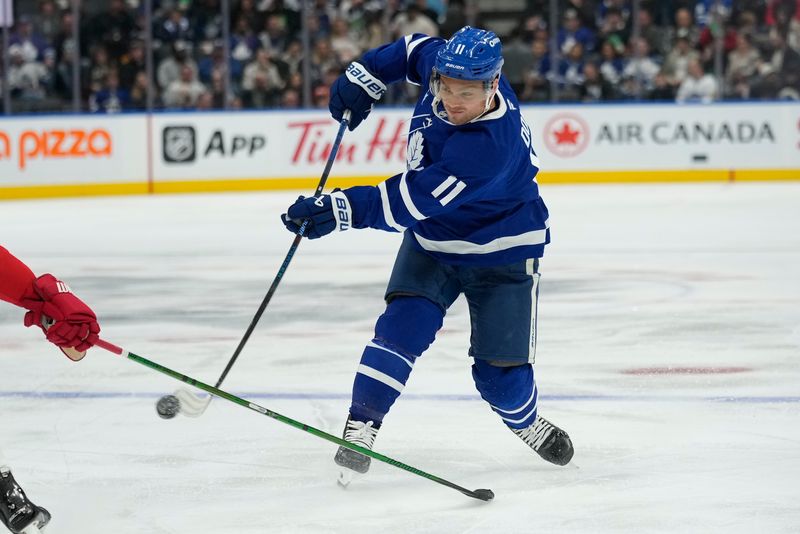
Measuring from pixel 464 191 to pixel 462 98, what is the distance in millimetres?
209

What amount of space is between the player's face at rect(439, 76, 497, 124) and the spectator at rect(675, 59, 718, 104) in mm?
9650

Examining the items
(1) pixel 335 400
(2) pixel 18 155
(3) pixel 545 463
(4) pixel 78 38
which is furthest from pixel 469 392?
(4) pixel 78 38

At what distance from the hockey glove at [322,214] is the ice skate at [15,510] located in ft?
2.57

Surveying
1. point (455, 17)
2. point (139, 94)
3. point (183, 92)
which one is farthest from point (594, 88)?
point (139, 94)

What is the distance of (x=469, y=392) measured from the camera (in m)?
4.14

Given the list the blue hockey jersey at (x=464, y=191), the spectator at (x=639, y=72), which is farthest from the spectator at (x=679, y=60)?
the blue hockey jersey at (x=464, y=191)

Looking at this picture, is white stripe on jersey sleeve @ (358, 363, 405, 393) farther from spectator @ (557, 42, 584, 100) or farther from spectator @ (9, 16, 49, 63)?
spectator @ (9, 16, 49, 63)

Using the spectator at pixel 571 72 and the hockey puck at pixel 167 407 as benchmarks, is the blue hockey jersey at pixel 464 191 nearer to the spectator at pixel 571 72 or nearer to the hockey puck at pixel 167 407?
the hockey puck at pixel 167 407

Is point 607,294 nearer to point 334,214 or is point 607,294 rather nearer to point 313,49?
point 334,214

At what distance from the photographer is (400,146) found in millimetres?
11922

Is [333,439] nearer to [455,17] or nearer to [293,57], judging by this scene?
[293,57]

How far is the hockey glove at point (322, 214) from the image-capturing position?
2873mm

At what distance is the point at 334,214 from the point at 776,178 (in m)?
9.91

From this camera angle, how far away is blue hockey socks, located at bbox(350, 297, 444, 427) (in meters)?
3.18
